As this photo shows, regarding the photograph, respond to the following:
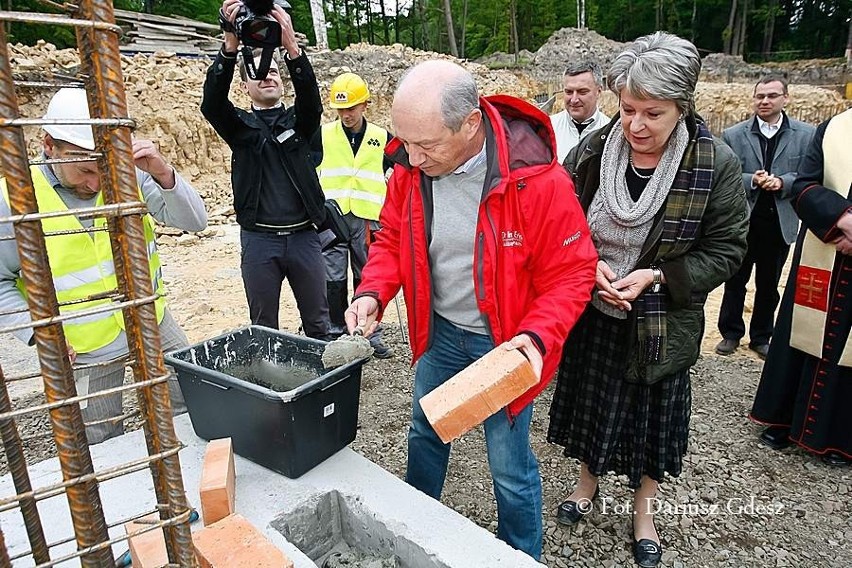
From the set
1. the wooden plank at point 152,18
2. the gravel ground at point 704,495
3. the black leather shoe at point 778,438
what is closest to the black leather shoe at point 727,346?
the gravel ground at point 704,495

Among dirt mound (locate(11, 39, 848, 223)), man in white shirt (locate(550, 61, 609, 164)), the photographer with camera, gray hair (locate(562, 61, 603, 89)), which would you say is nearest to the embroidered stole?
man in white shirt (locate(550, 61, 609, 164))

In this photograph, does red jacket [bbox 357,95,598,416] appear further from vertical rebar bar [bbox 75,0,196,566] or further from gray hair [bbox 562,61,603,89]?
gray hair [bbox 562,61,603,89]

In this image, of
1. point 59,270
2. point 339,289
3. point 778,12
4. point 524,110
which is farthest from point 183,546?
point 778,12

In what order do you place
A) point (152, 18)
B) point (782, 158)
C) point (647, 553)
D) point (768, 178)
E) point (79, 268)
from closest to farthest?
point (79, 268) < point (647, 553) < point (768, 178) < point (782, 158) < point (152, 18)

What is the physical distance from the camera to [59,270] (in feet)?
7.41

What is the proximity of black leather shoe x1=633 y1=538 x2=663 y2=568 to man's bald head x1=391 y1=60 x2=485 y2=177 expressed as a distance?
6.20 feet

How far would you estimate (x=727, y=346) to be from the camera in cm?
484

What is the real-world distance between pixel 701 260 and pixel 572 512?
1.35 metres

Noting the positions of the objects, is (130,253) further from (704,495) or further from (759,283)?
(759,283)

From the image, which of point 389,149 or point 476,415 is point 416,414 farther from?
point 389,149

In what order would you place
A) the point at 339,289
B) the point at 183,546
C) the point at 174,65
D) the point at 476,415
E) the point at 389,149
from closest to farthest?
1. the point at 183,546
2. the point at 476,415
3. the point at 389,149
4. the point at 339,289
5. the point at 174,65

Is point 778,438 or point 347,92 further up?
point 347,92

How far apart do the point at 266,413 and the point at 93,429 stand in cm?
102

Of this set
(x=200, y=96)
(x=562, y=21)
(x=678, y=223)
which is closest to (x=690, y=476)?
(x=678, y=223)
